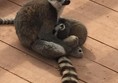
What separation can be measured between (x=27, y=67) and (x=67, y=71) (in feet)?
0.85

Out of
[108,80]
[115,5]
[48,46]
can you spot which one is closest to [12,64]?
[48,46]

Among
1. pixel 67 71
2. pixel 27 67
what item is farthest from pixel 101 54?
pixel 27 67

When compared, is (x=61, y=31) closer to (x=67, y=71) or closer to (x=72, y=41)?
(x=72, y=41)

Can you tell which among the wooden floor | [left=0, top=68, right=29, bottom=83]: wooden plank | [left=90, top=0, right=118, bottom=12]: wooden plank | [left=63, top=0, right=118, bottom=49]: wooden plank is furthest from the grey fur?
[left=90, top=0, right=118, bottom=12]: wooden plank

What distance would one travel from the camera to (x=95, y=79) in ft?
7.01

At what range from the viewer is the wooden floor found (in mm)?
2131

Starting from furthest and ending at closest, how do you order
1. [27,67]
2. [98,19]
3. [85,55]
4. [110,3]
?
[110,3] → [98,19] → [85,55] → [27,67]

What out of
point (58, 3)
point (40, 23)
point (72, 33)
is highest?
point (58, 3)

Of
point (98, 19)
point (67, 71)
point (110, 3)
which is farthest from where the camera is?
point (110, 3)

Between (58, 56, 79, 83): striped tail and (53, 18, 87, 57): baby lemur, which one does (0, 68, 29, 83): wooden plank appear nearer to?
(58, 56, 79, 83): striped tail

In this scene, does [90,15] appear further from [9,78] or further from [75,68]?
[9,78]

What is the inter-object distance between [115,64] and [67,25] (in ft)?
1.26

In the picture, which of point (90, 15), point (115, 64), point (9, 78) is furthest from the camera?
point (90, 15)

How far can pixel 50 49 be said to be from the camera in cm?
216
